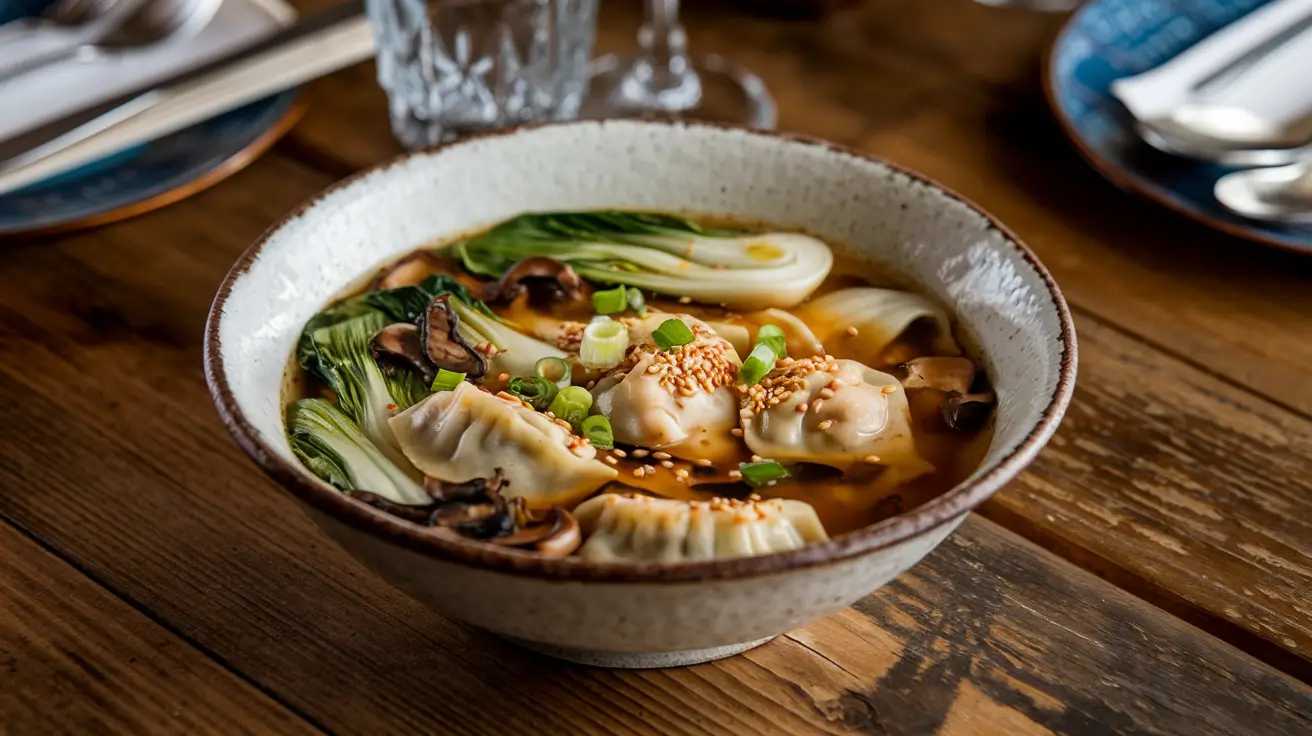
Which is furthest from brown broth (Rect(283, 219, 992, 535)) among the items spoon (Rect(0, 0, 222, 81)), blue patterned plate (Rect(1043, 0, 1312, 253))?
spoon (Rect(0, 0, 222, 81))

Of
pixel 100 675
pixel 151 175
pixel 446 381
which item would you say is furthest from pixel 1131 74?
pixel 100 675

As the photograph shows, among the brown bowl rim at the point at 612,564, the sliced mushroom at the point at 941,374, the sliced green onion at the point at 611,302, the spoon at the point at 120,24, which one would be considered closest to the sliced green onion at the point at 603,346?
the sliced green onion at the point at 611,302

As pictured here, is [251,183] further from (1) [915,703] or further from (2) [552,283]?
(1) [915,703]

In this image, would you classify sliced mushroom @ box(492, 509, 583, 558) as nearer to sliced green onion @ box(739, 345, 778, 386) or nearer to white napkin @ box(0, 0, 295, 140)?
sliced green onion @ box(739, 345, 778, 386)

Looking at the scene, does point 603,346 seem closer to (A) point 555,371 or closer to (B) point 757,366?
(A) point 555,371

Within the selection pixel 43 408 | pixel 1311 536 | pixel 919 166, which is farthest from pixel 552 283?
pixel 1311 536

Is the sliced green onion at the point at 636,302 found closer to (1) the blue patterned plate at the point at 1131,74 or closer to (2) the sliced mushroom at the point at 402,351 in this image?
(2) the sliced mushroom at the point at 402,351

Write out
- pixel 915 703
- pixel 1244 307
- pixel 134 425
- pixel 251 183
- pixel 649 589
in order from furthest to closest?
pixel 251 183 → pixel 1244 307 → pixel 134 425 → pixel 915 703 → pixel 649 589
